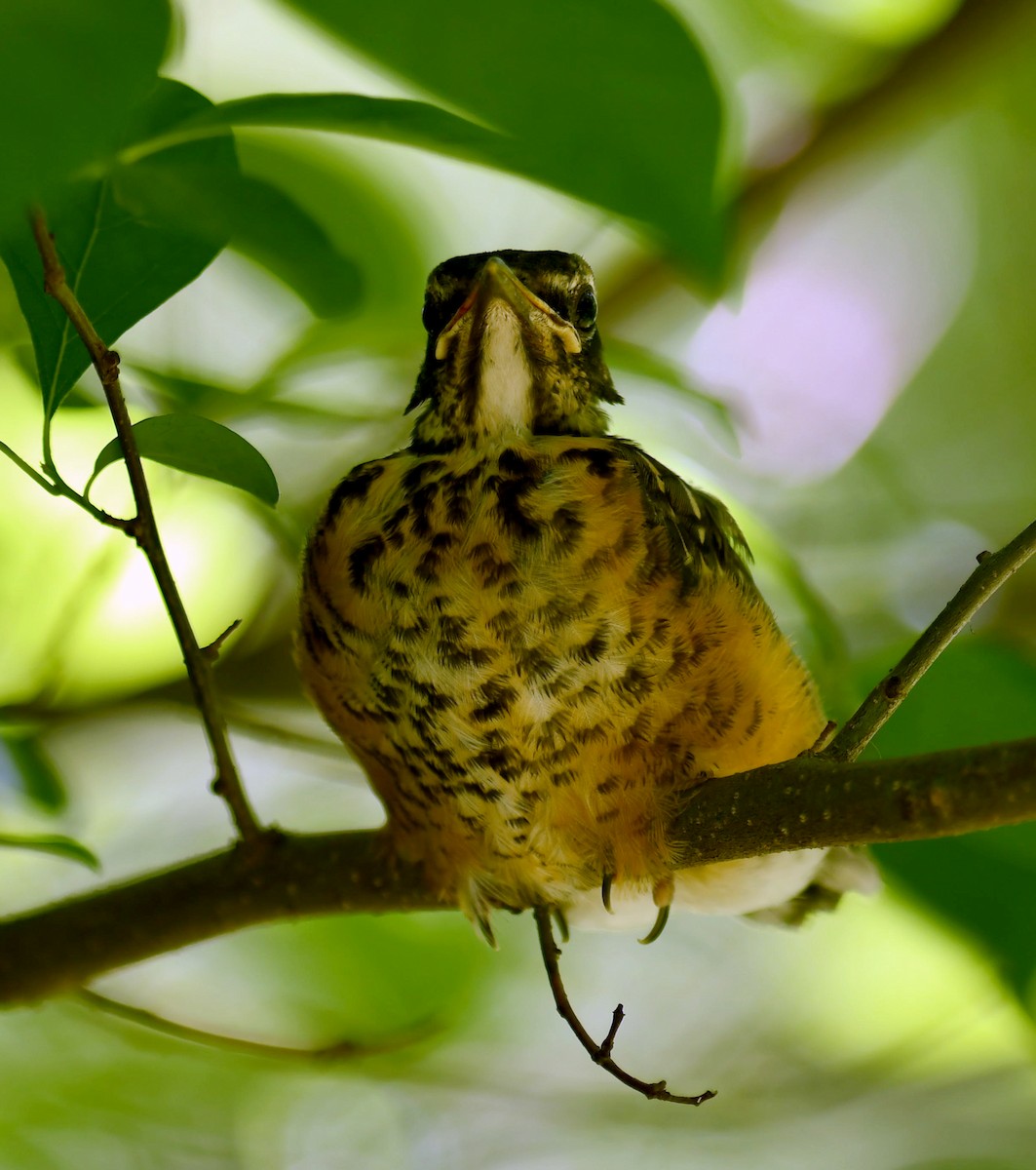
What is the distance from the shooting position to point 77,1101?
2.55 metres

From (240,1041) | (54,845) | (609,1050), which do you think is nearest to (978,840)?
(609,1050)

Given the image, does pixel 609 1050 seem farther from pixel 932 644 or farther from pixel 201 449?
pixel 201 449

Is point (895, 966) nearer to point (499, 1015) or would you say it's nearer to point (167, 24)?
point (499, 1015)

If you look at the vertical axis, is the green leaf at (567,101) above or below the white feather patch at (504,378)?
below

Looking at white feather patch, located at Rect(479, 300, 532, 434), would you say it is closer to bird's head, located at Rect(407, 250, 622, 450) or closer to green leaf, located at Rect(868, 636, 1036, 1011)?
bird's head, located at Rect(407, 250, 622, 450)

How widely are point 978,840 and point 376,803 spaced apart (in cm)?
174

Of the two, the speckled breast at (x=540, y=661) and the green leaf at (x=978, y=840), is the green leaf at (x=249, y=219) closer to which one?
the speckled breast at (x=540, y=661)

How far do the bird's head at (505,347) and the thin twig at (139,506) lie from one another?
2.44 feet

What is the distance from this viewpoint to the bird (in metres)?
1.70

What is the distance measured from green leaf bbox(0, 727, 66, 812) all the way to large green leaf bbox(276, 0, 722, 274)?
1354 millimetres

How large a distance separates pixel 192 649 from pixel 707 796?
0.60m

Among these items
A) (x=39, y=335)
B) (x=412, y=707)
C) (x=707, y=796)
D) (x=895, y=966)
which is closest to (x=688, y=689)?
(x=707, y=796)

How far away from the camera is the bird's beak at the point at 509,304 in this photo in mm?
1974

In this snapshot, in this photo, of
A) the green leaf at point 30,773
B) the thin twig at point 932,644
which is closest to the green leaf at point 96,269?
the thin twig at point 932,644
